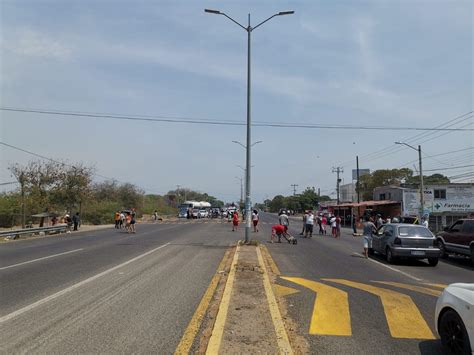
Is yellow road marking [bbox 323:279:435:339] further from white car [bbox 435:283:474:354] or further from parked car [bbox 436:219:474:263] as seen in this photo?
parked car [bbox 436:219:474:263]

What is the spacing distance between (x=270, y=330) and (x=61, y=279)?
6.53 metres

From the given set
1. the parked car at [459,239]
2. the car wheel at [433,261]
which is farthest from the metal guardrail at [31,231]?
the parked car at [459,239]

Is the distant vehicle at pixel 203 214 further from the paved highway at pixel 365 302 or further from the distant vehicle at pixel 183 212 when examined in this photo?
the paved highway at pixel 365 302

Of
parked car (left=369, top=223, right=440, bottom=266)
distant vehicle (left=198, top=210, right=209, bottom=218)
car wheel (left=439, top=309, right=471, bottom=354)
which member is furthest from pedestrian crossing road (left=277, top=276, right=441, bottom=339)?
distant vehicle (left=198, top=210, right=209, bottom=218)

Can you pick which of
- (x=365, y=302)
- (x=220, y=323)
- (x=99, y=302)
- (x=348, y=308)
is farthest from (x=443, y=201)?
(x=220, y=323)

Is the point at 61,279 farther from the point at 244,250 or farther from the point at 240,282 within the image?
the point at 244,250

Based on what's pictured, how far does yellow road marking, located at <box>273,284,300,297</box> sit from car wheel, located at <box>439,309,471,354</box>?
388 centimetres

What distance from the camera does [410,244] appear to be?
15703 millimetres

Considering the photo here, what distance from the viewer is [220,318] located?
263 inches

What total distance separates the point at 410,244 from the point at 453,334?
11.0m

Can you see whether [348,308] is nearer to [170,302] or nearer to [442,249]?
[170,302]

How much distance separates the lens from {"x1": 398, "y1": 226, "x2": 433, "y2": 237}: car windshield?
52.6 feet

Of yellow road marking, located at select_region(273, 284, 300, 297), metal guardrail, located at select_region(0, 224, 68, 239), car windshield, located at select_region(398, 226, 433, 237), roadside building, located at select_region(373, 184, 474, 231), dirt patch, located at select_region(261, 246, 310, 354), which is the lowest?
dirt patch, located at select_region(261, 246, 310, 354)

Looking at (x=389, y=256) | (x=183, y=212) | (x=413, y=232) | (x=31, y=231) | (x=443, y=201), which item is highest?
(x=443, y=201)
